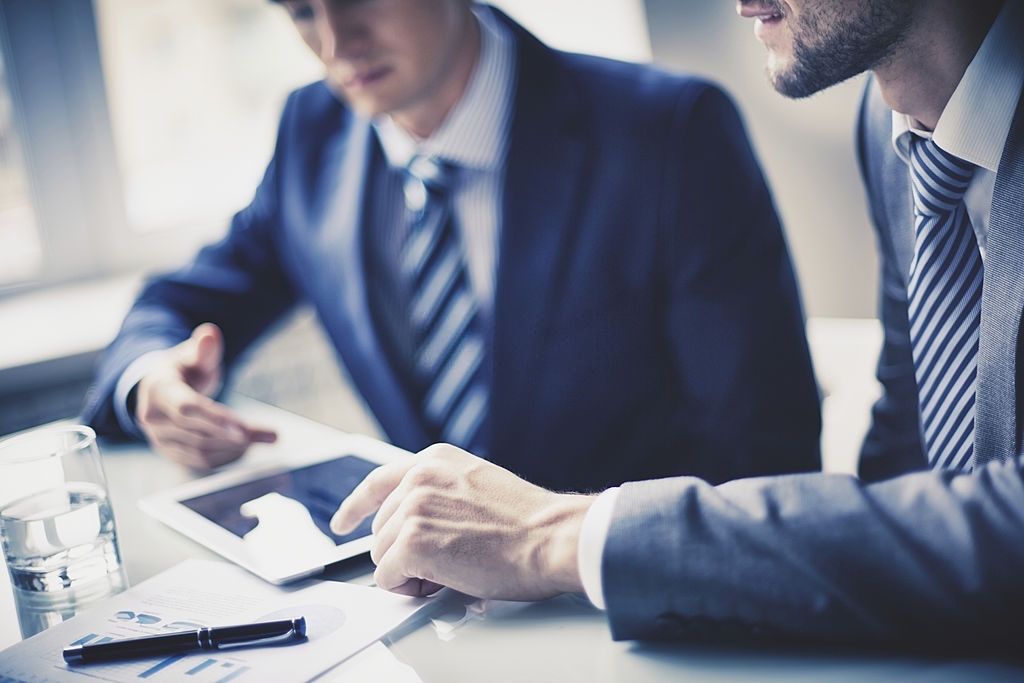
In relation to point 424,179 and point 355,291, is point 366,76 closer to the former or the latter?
point 424,179

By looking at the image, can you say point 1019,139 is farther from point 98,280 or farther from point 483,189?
point 98,280

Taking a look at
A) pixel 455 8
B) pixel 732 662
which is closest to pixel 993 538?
pixel 732 662

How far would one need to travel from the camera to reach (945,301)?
1.01 metres

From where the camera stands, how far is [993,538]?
618mm

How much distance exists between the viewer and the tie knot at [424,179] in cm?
140

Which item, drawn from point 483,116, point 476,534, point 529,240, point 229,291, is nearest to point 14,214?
point 229,291

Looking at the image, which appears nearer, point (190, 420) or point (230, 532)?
point (230, 532)

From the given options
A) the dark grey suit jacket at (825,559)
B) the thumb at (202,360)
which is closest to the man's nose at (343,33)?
the thumb at (202,360)

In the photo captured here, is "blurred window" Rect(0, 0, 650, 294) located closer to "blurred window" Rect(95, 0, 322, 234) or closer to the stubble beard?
"blurred window" Rect(95, 0, 322, 234)

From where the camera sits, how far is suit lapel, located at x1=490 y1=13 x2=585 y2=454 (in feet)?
4.13

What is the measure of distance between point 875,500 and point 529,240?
712 mm

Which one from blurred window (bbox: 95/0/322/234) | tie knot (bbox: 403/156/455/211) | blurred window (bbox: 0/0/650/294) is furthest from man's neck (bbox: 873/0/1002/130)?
blurred window (bbox: 95/0/322/234)

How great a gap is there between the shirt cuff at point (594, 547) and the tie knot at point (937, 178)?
1.82 feet

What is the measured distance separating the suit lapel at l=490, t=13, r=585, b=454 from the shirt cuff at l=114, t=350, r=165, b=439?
0.52 meters
